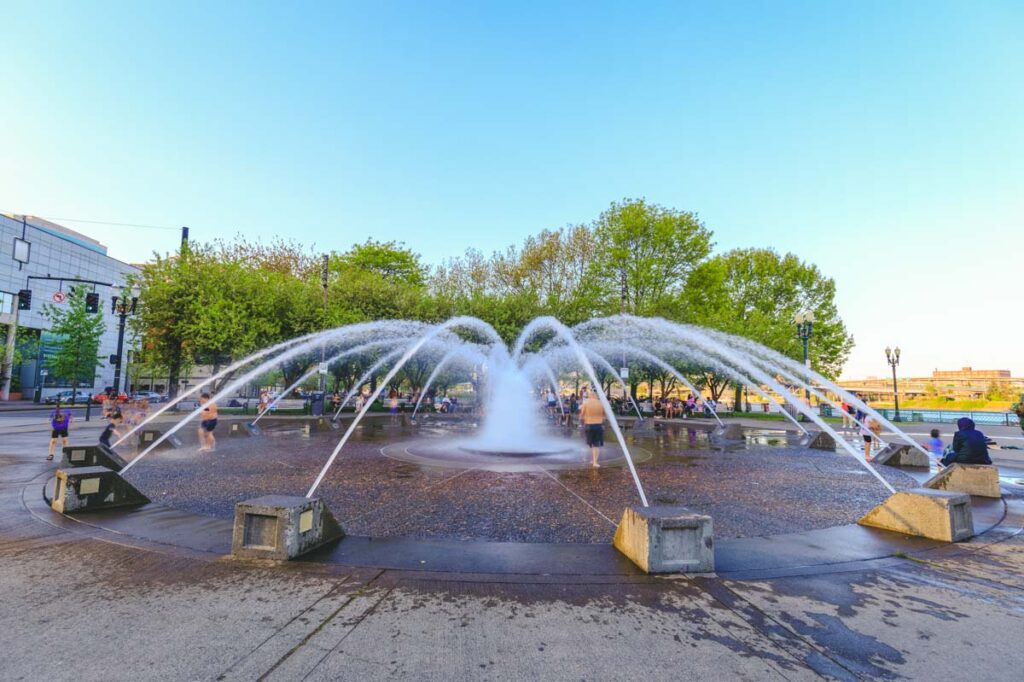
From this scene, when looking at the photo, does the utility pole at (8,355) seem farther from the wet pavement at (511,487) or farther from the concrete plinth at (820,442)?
the concrete plinth at (820,442)

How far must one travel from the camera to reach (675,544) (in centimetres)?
533

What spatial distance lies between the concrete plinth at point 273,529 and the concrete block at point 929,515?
8.20 metres

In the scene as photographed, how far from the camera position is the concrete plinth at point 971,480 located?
954cm

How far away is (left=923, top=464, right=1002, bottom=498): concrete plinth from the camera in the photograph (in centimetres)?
954

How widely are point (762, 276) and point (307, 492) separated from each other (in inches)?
2143

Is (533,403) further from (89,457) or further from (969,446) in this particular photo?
(89,457)

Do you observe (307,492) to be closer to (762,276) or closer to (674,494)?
(674,494)

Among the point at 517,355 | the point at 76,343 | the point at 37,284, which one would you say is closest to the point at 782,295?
the point at 517,355

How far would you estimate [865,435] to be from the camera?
52.5 ft

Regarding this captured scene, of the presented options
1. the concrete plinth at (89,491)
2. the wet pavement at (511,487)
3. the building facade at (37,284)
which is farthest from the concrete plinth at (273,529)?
the building facade at (37,284)

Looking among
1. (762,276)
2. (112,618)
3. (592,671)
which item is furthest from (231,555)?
(762,276)

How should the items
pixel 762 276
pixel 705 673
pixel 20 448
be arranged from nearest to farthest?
pixel 705 673
pixel 20 448
pixel 762 276

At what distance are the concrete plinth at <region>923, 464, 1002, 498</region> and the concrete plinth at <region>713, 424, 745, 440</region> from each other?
1117 cm

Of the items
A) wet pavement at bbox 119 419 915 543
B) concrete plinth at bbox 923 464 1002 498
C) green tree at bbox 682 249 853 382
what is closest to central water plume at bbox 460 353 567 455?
wet pavement at bbox 119 419 915 543
